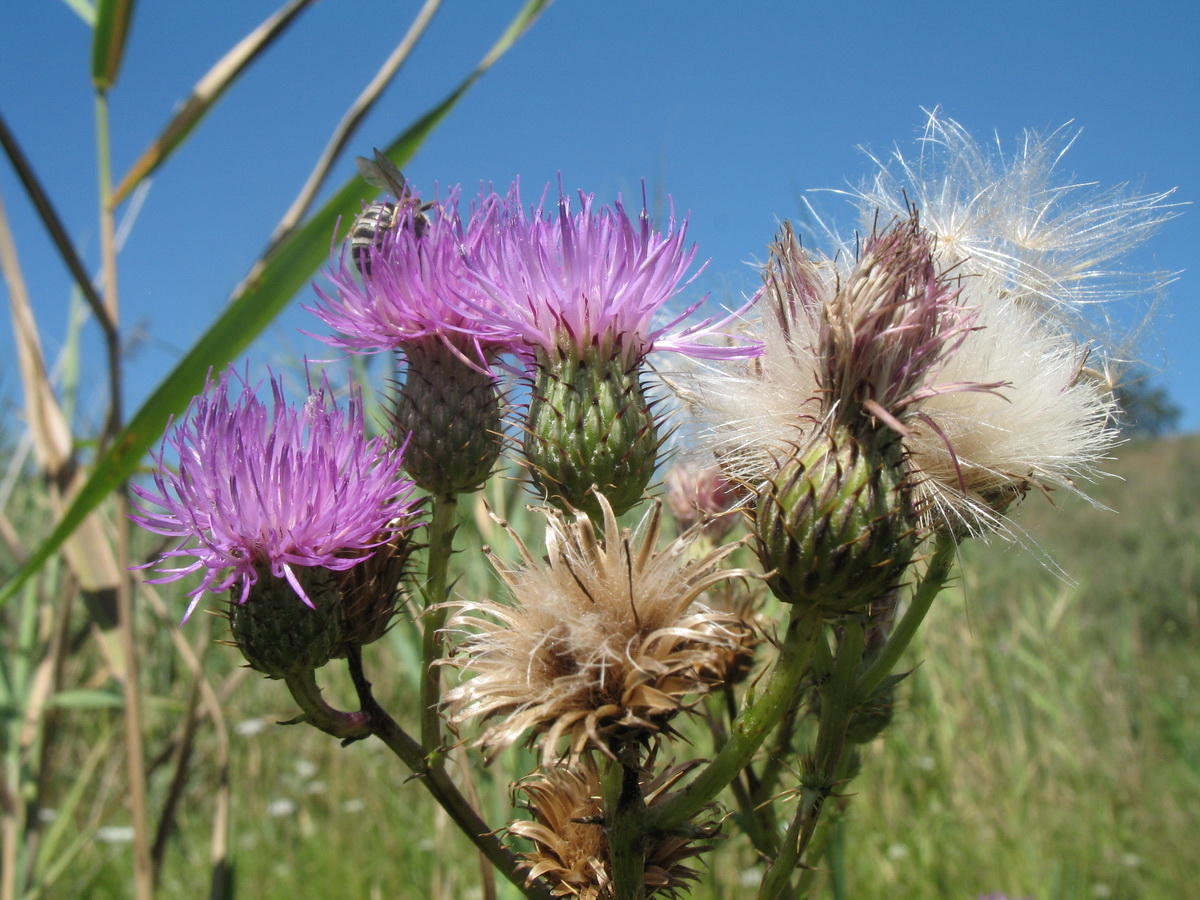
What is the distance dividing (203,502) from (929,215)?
147 cm

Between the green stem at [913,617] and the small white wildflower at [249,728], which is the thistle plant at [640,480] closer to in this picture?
the green stem at [913,617]

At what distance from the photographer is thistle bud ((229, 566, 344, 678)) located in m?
1.33

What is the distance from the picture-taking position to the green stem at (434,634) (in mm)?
1333

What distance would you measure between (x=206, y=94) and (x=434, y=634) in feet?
5.15

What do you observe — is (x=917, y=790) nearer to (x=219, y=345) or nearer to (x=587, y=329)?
(x=587, y=329)

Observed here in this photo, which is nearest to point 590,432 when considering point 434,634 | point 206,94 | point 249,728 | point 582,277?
point 582,277

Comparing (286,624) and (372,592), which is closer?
(286,624)

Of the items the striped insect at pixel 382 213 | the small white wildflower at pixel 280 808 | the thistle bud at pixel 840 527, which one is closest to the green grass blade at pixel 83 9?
the striped insect at pixel 382 213

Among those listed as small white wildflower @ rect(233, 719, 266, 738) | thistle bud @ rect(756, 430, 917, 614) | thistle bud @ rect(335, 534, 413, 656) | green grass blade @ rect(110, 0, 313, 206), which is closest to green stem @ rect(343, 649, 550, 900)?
thistle bud @ rect(335, 534, 413, 656)

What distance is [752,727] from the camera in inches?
43.7

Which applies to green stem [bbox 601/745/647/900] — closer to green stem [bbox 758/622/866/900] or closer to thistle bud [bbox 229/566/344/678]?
green stem [bbox 758/622/866/900]

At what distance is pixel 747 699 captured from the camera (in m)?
1.14

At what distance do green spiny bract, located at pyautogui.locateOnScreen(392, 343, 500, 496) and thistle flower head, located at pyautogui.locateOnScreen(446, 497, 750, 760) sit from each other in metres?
0.42

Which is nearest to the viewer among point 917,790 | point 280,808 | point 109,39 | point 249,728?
point 109,39
